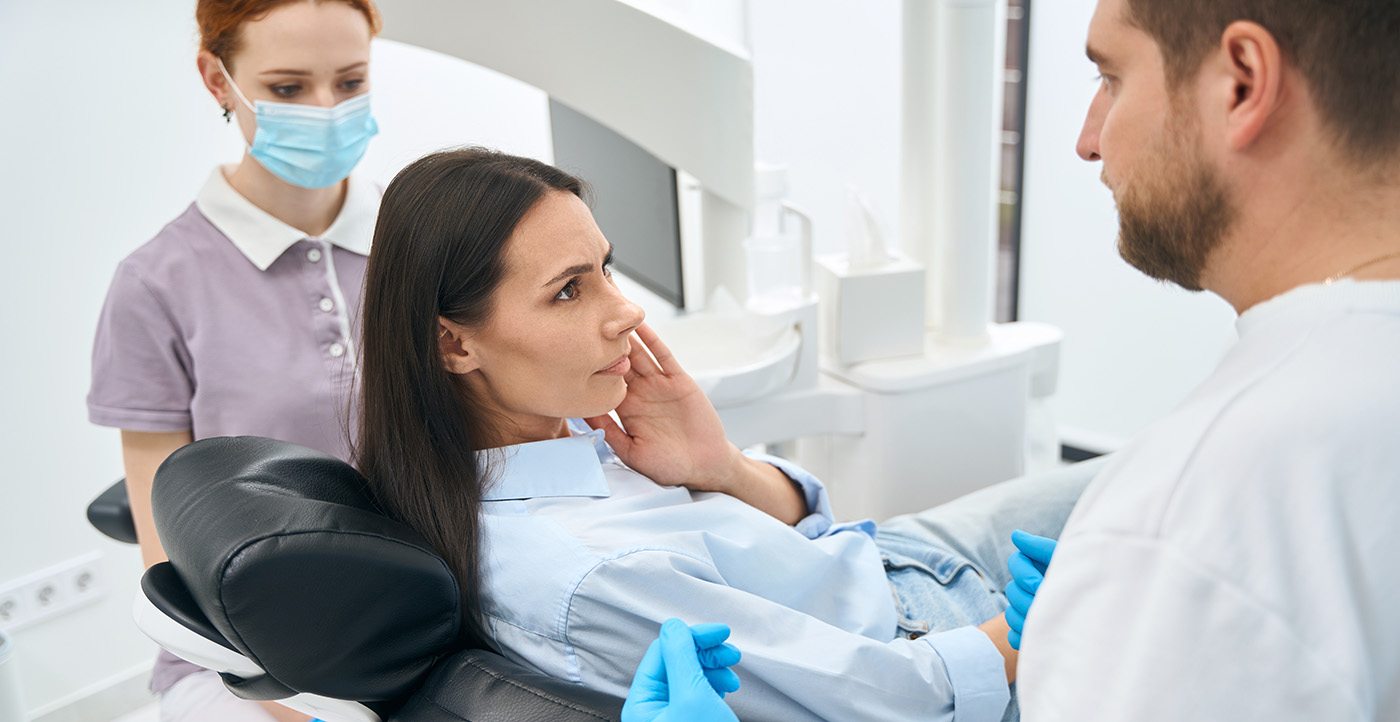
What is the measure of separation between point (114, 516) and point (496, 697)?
884 millimetres

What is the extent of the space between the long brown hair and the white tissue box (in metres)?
1.07

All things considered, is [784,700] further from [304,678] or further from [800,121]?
[800,121]

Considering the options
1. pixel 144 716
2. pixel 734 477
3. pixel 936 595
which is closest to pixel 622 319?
pixel 734 477

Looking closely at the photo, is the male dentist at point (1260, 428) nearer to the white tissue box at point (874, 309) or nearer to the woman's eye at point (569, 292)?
the woman's eye at point (569, 292)

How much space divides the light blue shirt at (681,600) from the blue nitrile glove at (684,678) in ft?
0.29

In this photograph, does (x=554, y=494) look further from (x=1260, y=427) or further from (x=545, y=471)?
(x=1260, y=427)

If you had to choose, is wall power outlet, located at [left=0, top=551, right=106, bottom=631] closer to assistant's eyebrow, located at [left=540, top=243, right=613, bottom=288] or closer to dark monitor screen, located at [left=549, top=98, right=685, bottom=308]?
dark monitor screen, located at [left=549, top=98, right=685, bottom=308]

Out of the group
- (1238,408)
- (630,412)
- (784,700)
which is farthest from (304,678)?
(1238,408)

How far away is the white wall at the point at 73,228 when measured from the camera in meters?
2.30

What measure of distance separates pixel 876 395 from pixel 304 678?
4.77 ft

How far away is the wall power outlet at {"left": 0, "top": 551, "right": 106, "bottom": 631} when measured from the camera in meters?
2.37

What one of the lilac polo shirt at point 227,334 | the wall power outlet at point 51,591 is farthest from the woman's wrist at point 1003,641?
the wall power outlet at point 51,591

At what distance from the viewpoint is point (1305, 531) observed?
0.76 meters

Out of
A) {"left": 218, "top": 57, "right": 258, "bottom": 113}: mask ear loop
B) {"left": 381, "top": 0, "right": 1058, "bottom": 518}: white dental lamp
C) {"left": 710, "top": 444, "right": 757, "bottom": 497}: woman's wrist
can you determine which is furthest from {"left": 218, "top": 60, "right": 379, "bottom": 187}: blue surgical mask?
{"left": 710, "top": 444, "right": 757, "bottom": 497}: woman's wrist
